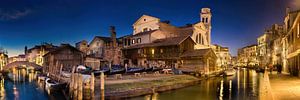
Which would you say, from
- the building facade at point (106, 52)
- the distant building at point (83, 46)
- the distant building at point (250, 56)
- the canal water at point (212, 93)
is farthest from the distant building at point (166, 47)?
the distant building at point (250, 56)

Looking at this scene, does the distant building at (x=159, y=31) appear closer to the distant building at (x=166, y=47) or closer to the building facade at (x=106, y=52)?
→ the distant building at (x=166, y=47)

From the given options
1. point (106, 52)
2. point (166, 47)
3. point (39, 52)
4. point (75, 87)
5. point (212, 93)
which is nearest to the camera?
point (75, 87)

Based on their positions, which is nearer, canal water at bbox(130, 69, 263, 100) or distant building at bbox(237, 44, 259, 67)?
canal water at bbox(130, 69, 263, 100)

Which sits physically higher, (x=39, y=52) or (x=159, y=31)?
(x=159, y=31)

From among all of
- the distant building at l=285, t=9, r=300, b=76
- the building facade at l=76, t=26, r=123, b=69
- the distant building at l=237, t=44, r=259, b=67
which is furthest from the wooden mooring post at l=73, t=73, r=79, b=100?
the distant building at l=237, t=44, r=259, b=67

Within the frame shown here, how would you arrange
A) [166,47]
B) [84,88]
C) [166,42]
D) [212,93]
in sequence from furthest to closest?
[166,42] → [166,47] → [212,93] → [84,88]

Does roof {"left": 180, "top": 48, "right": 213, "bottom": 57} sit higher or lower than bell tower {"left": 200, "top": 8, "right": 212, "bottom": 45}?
lower

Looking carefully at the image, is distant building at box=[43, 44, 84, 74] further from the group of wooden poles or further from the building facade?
the group of wooden poles

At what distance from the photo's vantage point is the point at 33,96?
23781 mm

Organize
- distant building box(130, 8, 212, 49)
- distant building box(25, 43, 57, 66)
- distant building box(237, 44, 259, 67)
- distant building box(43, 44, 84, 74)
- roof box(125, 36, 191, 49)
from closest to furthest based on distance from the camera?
1. roof box(125, 36, 191, 49)
2. distant building box(43, 44, 84, 74)
3. distant building box(130, 8, 212, 49)
4. distant building box(25, 43, 57, 66)
5. distant building box(237, 44, 259, 67)

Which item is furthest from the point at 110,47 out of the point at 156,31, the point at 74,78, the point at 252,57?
the point at 252,57

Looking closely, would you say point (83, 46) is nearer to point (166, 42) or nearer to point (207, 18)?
point (166, 42)

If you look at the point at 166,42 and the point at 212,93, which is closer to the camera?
the point at 212,93

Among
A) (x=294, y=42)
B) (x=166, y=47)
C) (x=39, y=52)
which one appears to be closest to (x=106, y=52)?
Answer: (x=166, y=47)
